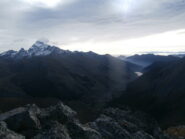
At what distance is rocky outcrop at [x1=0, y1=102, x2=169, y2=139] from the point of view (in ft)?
69.7

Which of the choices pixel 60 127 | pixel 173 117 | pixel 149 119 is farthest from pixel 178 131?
pixel 173 117

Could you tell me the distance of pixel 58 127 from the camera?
21656 millimetres

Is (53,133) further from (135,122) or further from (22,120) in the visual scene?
(135,122)

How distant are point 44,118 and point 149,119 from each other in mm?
12209

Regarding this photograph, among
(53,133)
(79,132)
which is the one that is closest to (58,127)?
(53,133)

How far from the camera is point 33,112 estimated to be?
2541 centimetres

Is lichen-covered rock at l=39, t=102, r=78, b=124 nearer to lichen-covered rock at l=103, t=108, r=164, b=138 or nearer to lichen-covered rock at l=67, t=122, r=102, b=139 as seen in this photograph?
lichen-covered rock at l=67, t=122, r=102, b=139

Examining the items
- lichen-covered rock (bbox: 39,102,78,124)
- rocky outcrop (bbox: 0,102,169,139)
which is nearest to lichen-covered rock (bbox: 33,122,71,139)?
rocky outcrop (bbox: 0,102,169,139)

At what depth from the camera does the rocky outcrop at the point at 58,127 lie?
21.2m

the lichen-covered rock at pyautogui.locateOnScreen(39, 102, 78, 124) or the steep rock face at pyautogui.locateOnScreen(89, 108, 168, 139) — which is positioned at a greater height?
the lichen-covered rock at pyautogui.locateOnScreen(39, 102, 78, 124)

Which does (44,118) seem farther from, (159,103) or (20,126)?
(159,103)

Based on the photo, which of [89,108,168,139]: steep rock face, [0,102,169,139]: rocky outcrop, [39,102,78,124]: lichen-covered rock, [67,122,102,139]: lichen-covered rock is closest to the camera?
[0,102,169,139]: rocky outcrop

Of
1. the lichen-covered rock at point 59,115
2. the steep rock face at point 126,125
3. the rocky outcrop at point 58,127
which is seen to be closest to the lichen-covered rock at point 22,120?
the rocky outcrop at point 58,127

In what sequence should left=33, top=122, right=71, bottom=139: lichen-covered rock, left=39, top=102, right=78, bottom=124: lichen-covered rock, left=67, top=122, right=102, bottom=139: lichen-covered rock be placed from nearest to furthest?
left=33, top=122, right=71, bottom=139: lichen-covered rock < left=67, top=122, right=102, bottom=139: lichen-covered rock < left=39, top=102, right=78, bottom=124: lichen-covered rock
